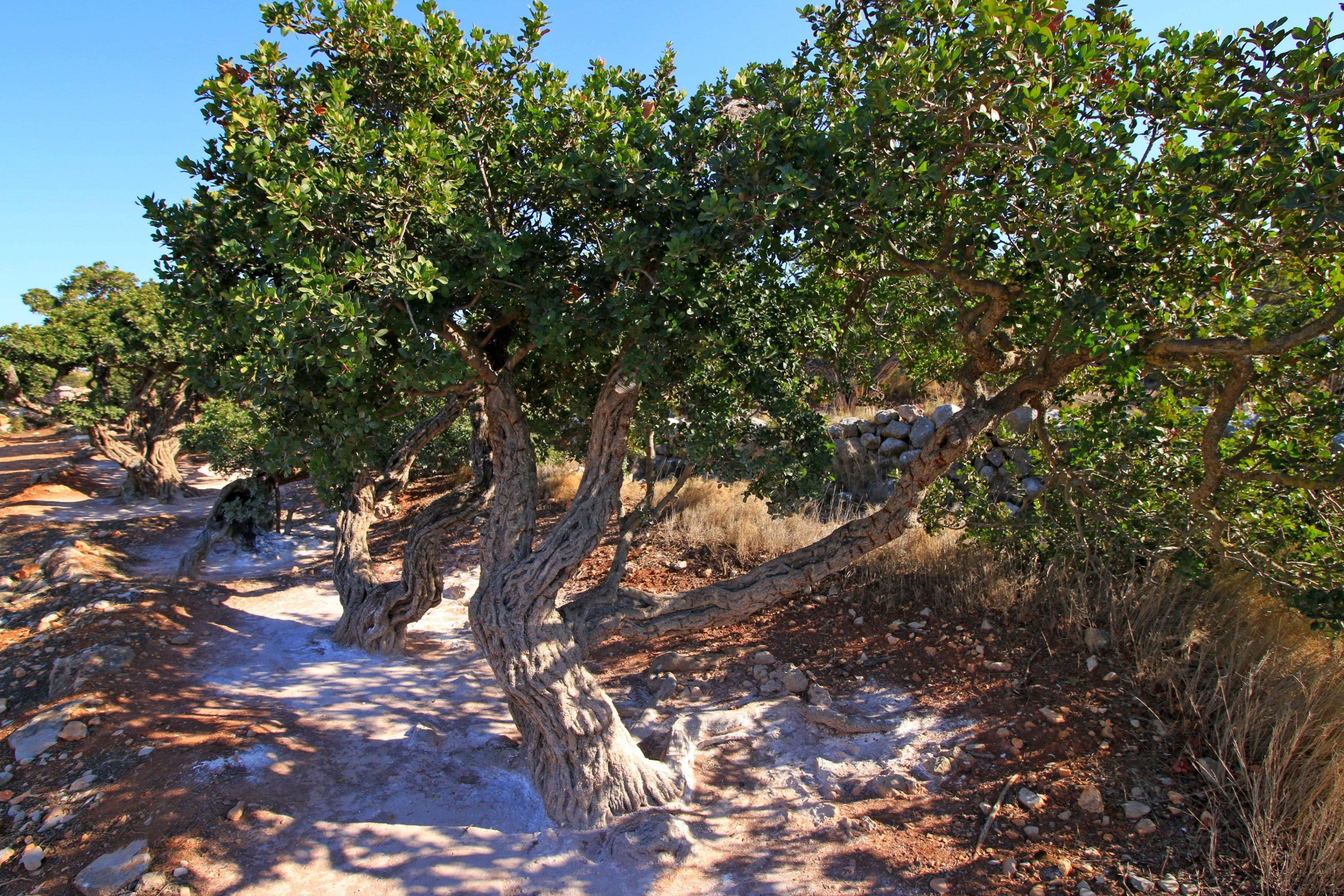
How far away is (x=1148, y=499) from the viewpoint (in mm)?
4531

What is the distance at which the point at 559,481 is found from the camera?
10734mm

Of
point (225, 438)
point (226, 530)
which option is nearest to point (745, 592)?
point (226, 530)

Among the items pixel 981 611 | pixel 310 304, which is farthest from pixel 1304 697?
pixel 310 304

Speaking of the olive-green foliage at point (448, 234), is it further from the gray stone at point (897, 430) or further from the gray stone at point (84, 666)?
the gray stone at point (897, 430)

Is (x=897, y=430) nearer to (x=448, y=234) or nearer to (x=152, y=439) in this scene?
(x=448, y=234)

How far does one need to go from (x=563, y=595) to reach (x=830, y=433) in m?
4.62

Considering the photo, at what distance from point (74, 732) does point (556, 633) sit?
11.2ft

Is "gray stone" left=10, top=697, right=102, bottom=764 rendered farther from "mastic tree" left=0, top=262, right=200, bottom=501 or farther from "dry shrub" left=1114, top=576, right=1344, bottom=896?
"mastic tree" left=0, top=262, right=200, bottom=501

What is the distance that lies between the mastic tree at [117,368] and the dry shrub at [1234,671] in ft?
43.1

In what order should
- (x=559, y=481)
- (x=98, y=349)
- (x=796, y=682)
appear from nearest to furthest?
(x=796, y=682)
(x=559, y=481)
(x=98, y=349)

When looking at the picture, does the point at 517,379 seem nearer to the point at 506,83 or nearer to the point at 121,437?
the point at 506,83

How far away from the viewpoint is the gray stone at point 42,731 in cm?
462

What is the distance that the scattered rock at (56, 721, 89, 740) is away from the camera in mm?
4703

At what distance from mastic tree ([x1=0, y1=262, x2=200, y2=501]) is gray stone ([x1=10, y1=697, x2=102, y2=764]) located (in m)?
8.86
